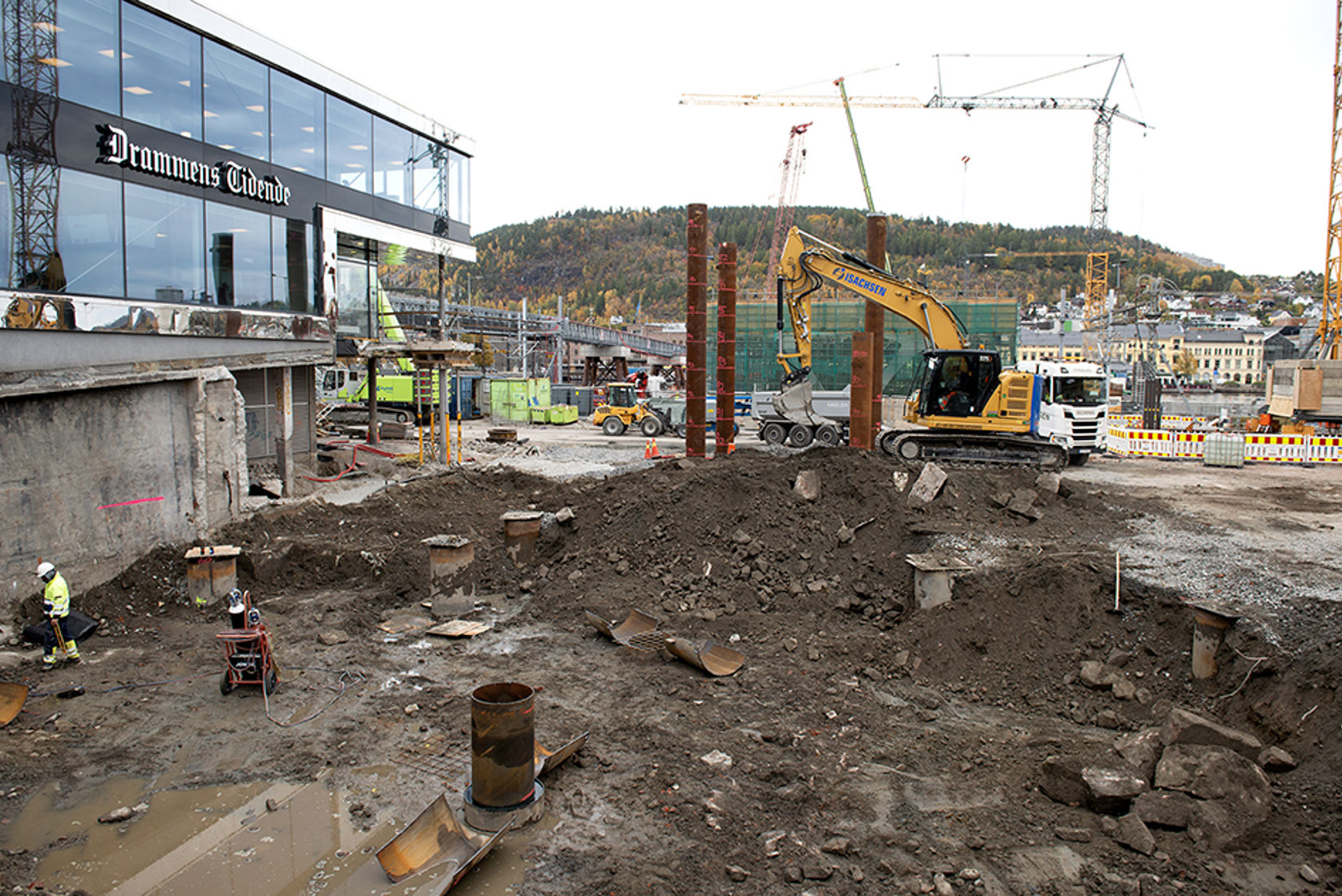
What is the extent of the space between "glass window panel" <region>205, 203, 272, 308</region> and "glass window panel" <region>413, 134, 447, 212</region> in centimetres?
765

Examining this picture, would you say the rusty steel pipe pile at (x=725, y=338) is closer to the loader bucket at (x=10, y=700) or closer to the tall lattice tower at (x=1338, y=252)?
the loader bucket at (x=10, y=700)

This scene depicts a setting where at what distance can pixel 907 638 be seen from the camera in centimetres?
922

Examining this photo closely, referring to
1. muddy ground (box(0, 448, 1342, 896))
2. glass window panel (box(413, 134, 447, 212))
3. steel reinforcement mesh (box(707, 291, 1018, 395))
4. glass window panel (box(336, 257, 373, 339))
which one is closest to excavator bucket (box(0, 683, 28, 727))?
muddy ground (box(0, 448, 1342, 896))

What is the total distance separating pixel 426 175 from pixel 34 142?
1405 cm

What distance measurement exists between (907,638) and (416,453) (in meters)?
18.5

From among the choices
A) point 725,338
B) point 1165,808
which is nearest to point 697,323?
point 725,338

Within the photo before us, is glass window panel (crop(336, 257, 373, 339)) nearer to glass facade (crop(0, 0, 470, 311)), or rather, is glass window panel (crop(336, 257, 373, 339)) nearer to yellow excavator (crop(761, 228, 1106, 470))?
glass facade (crop(0, 0, 470, 311))

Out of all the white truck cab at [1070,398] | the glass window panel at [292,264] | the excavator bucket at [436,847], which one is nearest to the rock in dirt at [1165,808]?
the excavator bucket at [436,847]

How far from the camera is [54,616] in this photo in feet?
29.4

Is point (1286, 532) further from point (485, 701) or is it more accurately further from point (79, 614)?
point (79, 614)

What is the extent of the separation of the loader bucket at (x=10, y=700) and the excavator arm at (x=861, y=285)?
1758 centimetres

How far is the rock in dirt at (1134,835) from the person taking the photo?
17.7 feet

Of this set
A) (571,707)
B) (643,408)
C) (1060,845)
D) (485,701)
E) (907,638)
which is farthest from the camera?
(643,408)

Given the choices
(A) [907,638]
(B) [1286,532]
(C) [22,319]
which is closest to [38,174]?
(C) [22,319]
